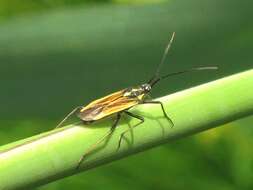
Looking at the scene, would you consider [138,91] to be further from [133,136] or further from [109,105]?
[133,136]

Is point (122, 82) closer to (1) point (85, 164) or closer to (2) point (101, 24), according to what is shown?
(2) point (101, 24)

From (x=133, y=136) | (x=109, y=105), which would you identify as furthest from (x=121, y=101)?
(x=133, y=136)

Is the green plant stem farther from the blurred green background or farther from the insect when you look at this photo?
the blurred green background

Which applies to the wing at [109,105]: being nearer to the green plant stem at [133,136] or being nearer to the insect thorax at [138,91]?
the insect thorax at [138,91]

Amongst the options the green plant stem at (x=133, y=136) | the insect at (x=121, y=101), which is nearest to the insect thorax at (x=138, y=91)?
the insect at (x=121, y=101)

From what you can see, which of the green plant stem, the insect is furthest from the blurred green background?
the green plant stem
